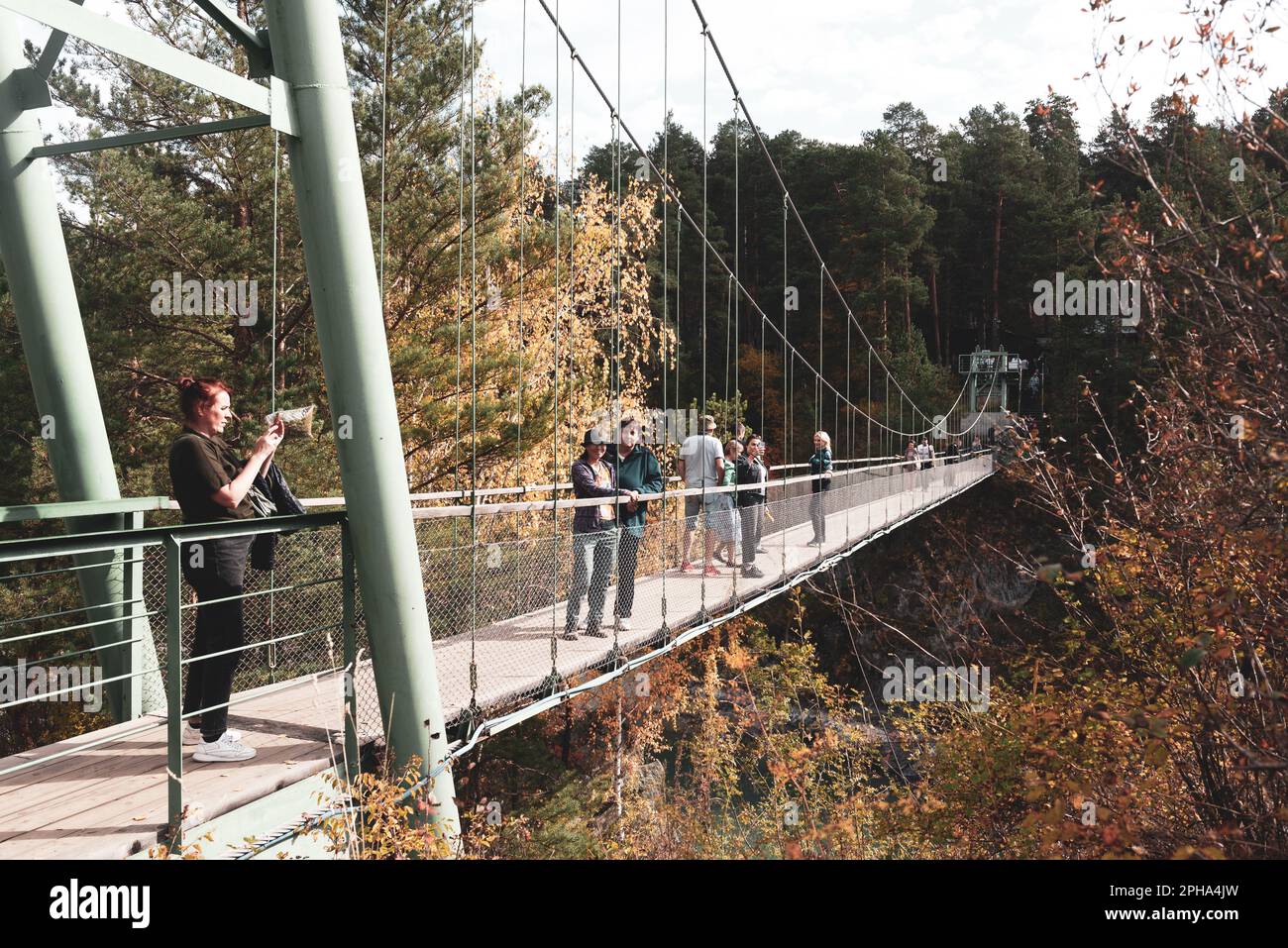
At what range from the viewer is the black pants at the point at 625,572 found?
5.23m

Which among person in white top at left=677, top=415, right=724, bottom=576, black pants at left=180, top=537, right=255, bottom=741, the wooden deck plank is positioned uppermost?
person in white top at left=677, top=415, right=724, bottom=576

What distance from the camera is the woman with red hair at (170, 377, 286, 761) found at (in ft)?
9.37

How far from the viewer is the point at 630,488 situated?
208 inches

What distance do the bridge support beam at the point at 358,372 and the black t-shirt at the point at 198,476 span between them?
0.36 m

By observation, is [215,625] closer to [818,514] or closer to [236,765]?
[236,765]

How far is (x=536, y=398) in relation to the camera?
10.2m

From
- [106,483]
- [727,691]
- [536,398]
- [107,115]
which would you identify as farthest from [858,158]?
[106,483]

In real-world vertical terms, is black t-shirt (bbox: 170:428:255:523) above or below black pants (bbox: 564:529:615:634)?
above

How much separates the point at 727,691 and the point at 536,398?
9.63 metres

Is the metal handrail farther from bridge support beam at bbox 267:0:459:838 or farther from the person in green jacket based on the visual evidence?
the person in green jacket

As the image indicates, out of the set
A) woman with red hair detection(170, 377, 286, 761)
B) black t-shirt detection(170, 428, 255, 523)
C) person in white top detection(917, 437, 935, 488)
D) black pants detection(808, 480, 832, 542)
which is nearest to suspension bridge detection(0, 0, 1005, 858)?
woman with red hair detection(170, 377, 286, 761)

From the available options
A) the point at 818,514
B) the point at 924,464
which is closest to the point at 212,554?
the point at 818,514

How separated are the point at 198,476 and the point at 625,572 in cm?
278
